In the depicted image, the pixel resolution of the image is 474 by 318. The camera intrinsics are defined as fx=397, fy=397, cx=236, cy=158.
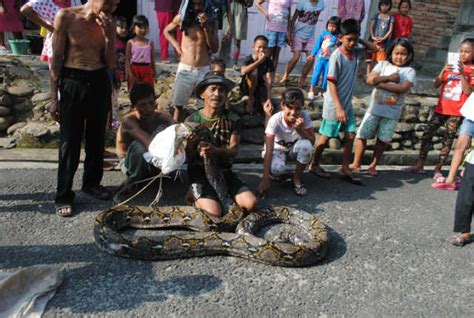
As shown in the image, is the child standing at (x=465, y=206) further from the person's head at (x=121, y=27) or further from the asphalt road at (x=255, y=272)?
the person's head at (x=121, y=27)

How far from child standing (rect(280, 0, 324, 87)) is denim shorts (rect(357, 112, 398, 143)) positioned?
Answer: 2338mm

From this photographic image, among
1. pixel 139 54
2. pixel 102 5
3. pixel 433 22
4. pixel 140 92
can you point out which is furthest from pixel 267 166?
pixel 433 22

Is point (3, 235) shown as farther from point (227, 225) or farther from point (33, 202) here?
point (227, 225)

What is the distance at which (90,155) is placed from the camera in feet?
14.8

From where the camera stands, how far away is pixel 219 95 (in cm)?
438

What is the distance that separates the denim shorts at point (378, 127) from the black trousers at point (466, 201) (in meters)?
1.71

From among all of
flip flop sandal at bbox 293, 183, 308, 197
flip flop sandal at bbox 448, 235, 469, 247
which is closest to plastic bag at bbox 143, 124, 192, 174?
flip flop sandal at bbox 293, 183, 308, 197

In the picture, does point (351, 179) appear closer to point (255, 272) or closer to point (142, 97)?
point (255, 272)

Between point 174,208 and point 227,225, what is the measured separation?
1.96 feet

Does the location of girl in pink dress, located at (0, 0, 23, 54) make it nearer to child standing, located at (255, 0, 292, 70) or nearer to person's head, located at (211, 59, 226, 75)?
person's head, located at (211, 59, 226, 75)

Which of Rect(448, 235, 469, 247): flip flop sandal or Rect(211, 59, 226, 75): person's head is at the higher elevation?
Rect(211, 59, 226, 75): person's head

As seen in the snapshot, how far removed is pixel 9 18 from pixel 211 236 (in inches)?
265

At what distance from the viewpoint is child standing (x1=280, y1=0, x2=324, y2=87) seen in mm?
7535

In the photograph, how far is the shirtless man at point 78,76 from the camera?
3850 mm
